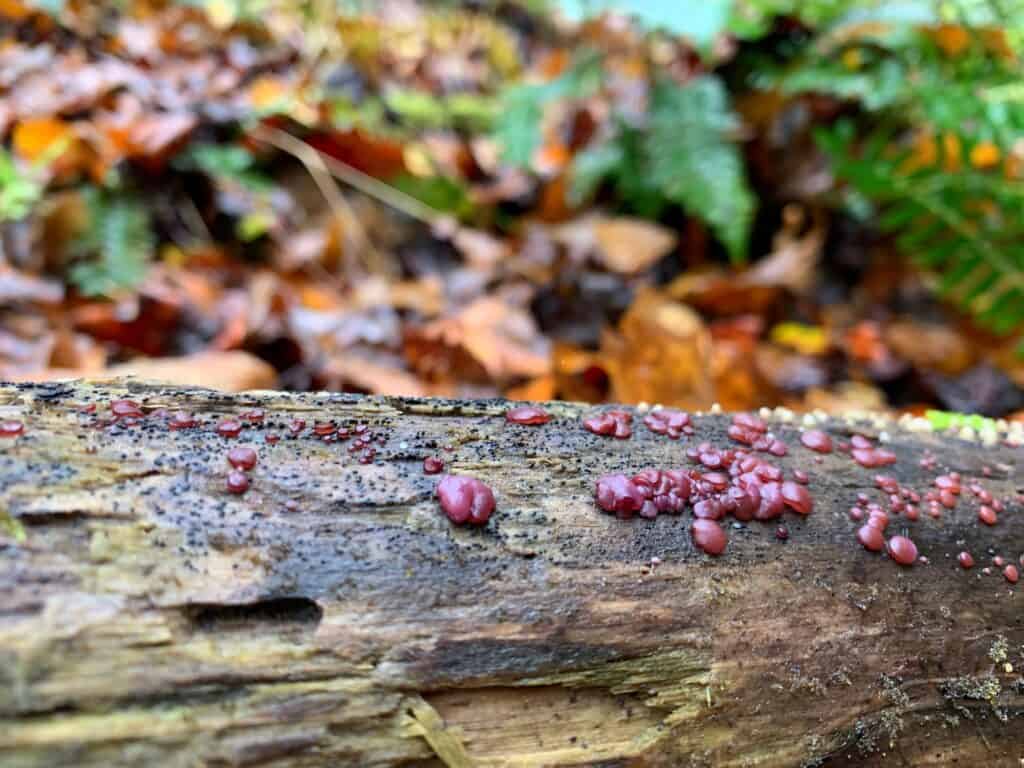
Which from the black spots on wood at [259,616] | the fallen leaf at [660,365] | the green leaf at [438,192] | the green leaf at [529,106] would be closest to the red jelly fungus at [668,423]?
the black spots on wood at [259,616]

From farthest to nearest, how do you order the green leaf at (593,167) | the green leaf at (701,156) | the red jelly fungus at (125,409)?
the green leaf at (593,167) → the green leaf at (701,156) → the red jelly fungus at (125,409)

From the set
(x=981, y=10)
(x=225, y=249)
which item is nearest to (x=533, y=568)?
→ (x=225, y=249)

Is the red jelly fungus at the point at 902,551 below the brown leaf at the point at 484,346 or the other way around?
the other way around

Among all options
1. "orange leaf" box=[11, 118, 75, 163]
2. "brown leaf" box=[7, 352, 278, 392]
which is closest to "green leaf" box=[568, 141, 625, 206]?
"brown leaf" box=[7, 352, 278, 392]

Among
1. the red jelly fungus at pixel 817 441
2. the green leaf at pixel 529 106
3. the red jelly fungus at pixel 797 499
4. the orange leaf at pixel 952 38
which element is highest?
the orange leaf at pixel 952 38

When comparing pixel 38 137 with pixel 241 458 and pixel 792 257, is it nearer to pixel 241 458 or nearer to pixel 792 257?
pixel 241 458

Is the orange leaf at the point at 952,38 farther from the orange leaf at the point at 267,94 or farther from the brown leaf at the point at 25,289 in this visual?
the brown leaf at the point at 25,289

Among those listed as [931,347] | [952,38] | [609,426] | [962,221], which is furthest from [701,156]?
[609,426]
